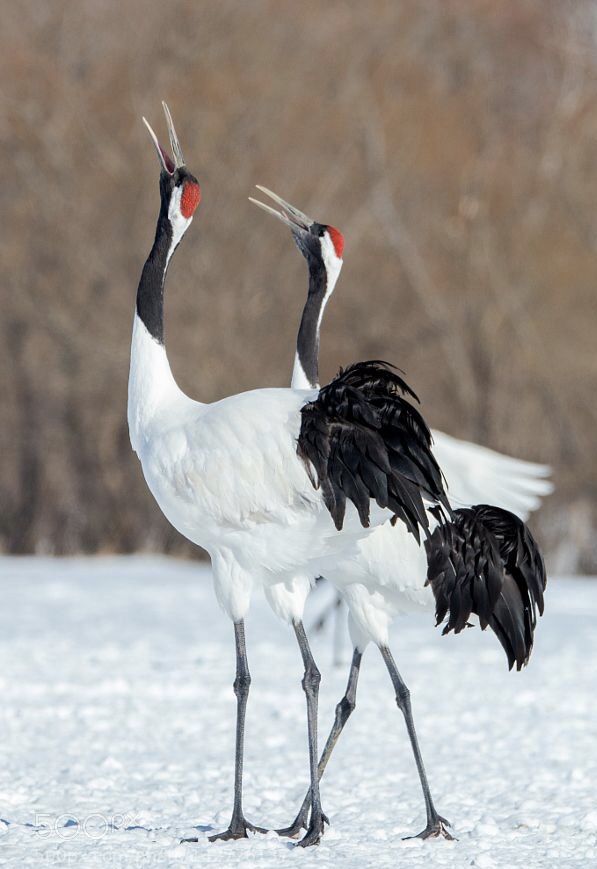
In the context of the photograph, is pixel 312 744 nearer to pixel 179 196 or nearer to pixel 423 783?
pixel 423 783

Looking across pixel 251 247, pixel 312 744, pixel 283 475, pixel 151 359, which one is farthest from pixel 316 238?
pixel 251 247

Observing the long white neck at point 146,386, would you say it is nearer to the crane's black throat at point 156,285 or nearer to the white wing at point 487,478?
the crane's black throat at point 156,285

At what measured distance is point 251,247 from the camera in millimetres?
16672

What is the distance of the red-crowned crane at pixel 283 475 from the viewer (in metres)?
4.32

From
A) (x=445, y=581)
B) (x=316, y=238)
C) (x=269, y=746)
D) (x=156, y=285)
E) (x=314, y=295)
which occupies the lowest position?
(x=269, y=746)

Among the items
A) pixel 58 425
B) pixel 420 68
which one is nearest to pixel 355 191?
pixel 420 68

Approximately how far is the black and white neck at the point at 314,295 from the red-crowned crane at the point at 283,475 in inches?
58.5

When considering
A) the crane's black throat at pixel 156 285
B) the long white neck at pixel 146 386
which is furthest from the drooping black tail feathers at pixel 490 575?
the crane's black throat at pixel 156 285

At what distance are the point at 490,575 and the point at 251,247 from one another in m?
12.1

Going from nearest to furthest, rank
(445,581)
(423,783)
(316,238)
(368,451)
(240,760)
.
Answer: (368,451) → (240,760) → (423,783) → (445,581) → (316,238)

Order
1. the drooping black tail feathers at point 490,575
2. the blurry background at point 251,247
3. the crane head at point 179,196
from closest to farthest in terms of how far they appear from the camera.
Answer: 1. the drooping black tail feathers at point 490,575
2. the crane head at point 179,196
3. the blurry background at point 251,247

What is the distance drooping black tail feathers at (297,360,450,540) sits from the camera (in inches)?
168

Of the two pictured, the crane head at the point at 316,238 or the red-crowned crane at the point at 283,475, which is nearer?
the red-crowned crane at the point at 283,475

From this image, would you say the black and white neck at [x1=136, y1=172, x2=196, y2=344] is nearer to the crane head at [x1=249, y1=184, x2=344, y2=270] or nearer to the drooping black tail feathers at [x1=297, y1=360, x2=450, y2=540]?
the drooping black tail feathers at [x1=297, y1=360, x2=450, y2=540]
